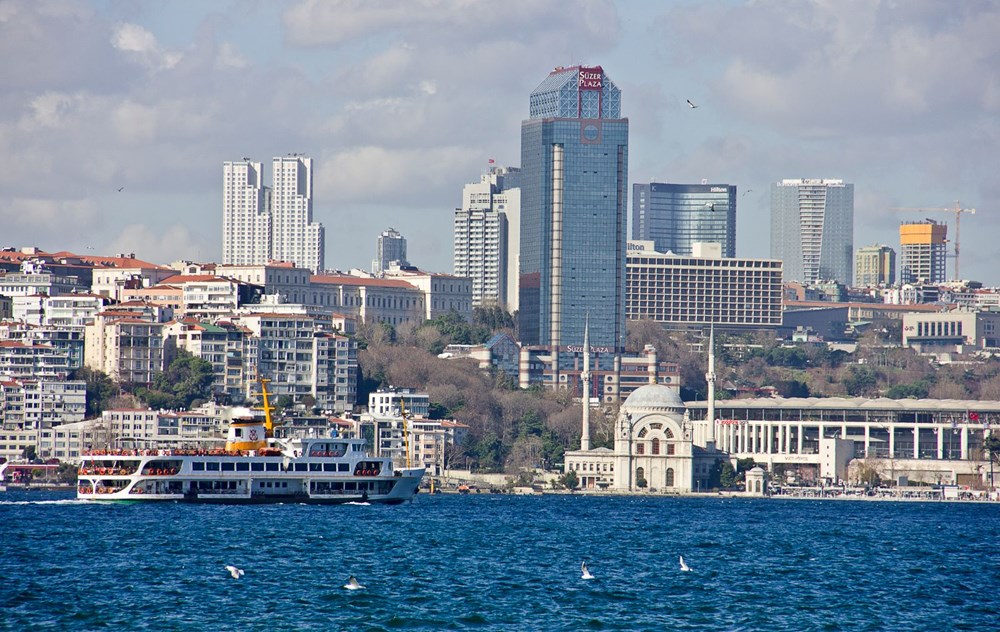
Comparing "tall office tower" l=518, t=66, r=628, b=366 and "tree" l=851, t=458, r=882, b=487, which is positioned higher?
"tall office tower" l=518, t=66, r=628, b=366

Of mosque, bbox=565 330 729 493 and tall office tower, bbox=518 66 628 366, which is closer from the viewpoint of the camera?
mosque, bbox=565 330 729 493

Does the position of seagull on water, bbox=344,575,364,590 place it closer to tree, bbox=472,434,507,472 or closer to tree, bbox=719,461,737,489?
tree, bbox=472,434,507,472

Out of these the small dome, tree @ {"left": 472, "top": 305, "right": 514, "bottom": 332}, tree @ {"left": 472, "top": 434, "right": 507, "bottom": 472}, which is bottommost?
tree @ {"left": 472, "top": 434, "right": 507, "bottom": 472}

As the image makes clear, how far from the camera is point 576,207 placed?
573ft

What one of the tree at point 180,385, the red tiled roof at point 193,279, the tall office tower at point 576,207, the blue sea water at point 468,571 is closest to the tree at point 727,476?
the tree at point 180,385

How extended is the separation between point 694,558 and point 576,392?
103539mm

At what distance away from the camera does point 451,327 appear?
169625 mm

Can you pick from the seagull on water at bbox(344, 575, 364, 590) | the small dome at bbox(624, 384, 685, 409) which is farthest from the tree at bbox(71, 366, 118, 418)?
the seagull on water at bbox(344, 575, 364, 590)

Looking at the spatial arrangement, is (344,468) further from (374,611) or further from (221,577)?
(374,611)

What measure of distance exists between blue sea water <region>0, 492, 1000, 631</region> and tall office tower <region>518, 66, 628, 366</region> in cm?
8714

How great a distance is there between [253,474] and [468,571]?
3227 cm

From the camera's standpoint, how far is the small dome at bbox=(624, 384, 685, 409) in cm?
14075

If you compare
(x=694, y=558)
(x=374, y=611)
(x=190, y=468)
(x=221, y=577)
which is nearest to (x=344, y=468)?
(x=190, y=468)

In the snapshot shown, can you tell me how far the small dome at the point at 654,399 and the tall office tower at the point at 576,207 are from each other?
1208 inches
